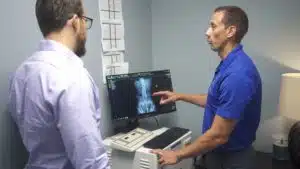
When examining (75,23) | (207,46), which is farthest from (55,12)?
(207,46)

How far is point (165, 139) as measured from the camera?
2016 millimetres

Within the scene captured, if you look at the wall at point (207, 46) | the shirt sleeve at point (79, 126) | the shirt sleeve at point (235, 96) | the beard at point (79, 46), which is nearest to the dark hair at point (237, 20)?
the shirt sleeve at point (235, 96)

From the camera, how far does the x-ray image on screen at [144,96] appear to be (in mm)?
2193

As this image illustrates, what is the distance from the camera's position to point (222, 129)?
1512 millimetres

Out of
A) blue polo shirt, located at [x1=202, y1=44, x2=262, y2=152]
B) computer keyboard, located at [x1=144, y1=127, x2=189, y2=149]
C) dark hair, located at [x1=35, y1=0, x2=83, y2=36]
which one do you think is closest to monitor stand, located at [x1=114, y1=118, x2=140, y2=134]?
computer keyboard, located at [x1=144, y1=127, x2=189, y2=149]

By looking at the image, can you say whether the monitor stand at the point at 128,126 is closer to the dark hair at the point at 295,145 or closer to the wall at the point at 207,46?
the wall at the point at 207,46

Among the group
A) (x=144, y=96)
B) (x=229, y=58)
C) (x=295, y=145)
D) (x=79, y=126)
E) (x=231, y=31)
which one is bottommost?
(x=295, y=145)

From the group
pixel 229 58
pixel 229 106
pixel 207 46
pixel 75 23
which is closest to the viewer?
pixel 75 23

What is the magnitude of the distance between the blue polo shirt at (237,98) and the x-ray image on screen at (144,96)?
0.64 m

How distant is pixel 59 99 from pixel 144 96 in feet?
4.19

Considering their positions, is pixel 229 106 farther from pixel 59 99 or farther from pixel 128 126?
pixel 128 126

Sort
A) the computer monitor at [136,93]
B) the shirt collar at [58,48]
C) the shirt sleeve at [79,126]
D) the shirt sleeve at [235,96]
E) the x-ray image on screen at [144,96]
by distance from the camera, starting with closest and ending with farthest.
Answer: the shirt sleeve at [79,126]
the shirt collar at [58,48]
the shirt sleeve at [235,96]
the computer monitor at [136,93]
the x-ray image on screen at [144,96]

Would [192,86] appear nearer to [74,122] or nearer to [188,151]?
[188,151]

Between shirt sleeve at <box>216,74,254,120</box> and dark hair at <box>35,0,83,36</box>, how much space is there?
0.84m
